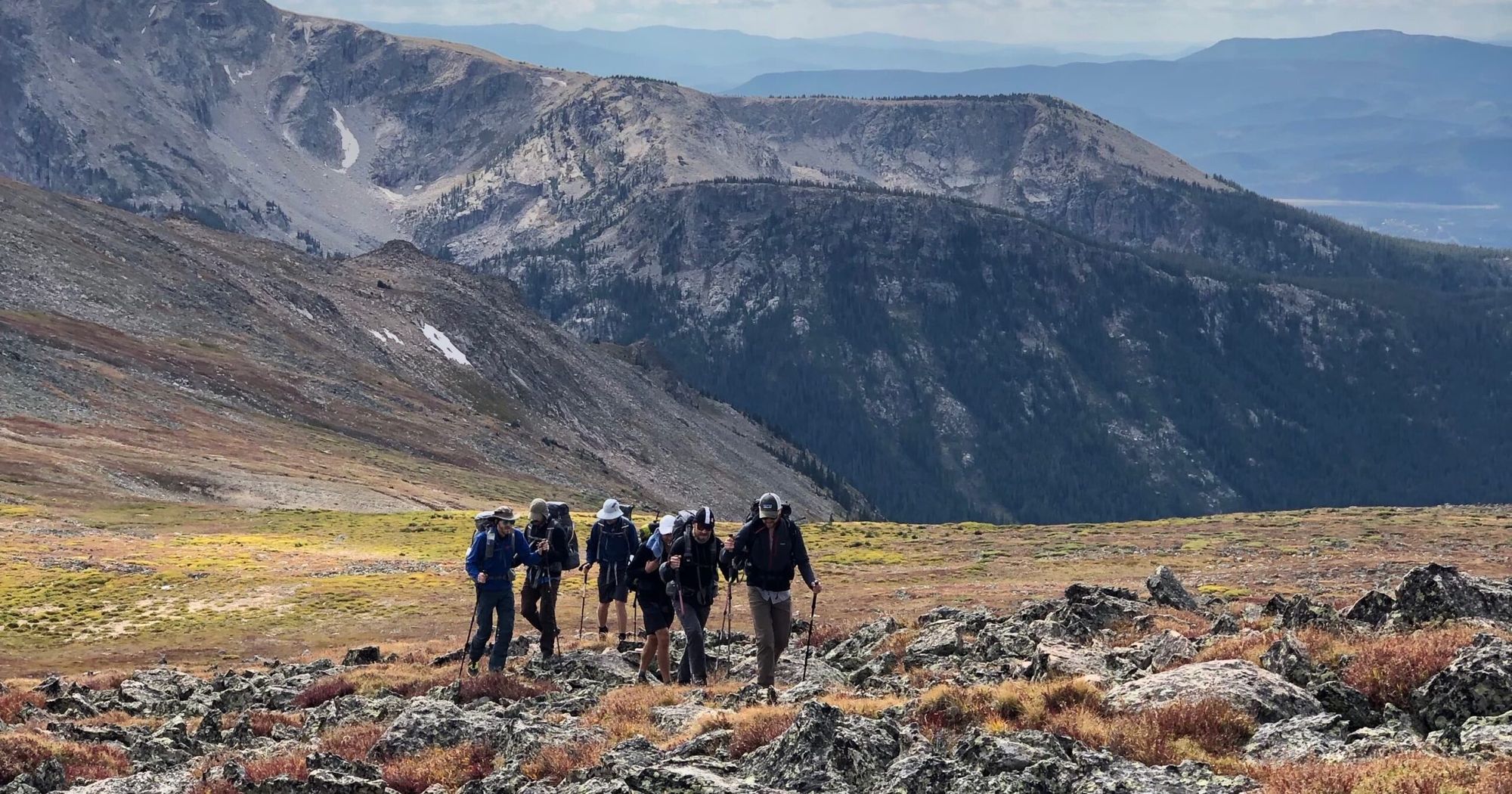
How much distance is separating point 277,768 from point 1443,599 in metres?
20.3

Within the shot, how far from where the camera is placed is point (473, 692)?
2619 cm

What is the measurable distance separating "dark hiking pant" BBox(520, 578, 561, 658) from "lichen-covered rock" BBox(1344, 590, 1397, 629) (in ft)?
59.6

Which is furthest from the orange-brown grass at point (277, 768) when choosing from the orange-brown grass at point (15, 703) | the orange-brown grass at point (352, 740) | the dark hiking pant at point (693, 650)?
the orange-brown grass at point (15, 703)

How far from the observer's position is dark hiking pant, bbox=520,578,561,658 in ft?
104

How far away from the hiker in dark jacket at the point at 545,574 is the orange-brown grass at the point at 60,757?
11370 millimetres

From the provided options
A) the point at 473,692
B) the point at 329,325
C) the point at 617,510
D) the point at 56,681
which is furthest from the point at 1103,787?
the point at 329,325

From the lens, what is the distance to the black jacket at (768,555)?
2525cm

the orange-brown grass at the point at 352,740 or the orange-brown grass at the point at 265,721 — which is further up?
the orange-brown grass at the point at 352,740

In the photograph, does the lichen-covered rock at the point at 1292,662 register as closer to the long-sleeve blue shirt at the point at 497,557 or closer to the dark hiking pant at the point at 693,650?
the dark hiking pant at the point at 693,650

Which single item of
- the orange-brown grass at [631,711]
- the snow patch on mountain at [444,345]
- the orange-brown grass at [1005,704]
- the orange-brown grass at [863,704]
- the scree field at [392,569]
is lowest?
the scree field at [392,569]

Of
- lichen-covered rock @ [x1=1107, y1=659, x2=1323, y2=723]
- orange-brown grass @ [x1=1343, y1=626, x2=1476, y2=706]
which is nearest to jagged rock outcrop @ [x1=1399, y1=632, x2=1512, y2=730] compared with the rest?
orange-brown grass @ [x1=1343, y1=626, x2=1476, y2=706]

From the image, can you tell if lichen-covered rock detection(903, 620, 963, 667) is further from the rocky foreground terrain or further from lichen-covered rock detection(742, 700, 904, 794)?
lichen-covered rock detection(742, 700, 904, 794)

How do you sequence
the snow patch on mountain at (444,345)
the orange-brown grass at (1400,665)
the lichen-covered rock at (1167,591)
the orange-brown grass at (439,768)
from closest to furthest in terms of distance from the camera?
the orange-brown grass at (1400,665)
the orange-brown grass at (439,768)
the lichen-covered rock at (1167,591)
the snow patch on mountain at (444,345)

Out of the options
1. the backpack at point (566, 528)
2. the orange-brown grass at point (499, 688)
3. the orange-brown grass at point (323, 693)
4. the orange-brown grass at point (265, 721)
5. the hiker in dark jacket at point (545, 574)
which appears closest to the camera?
the orange-brown grass at point (265, 721)
